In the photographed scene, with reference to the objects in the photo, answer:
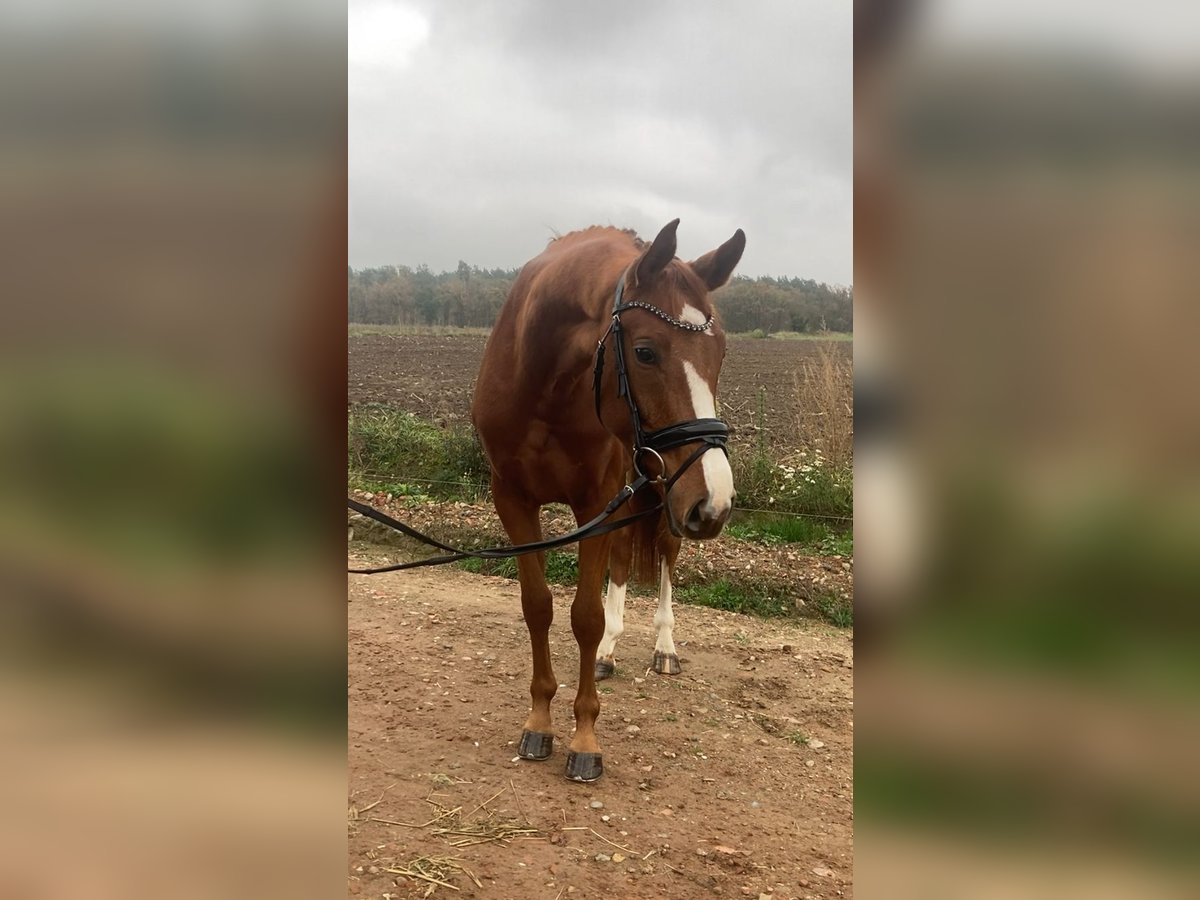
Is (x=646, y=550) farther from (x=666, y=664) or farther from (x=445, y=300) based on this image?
→ (x=445, y=300)

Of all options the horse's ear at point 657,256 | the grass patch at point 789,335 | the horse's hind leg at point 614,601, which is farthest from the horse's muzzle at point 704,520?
the grass patch at point 789,335

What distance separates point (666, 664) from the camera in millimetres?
4781

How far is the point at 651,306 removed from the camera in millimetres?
2660

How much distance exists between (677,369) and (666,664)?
280 centimetres

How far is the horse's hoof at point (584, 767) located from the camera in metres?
3.35

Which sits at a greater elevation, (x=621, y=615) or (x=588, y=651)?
(x=588, y=651)
